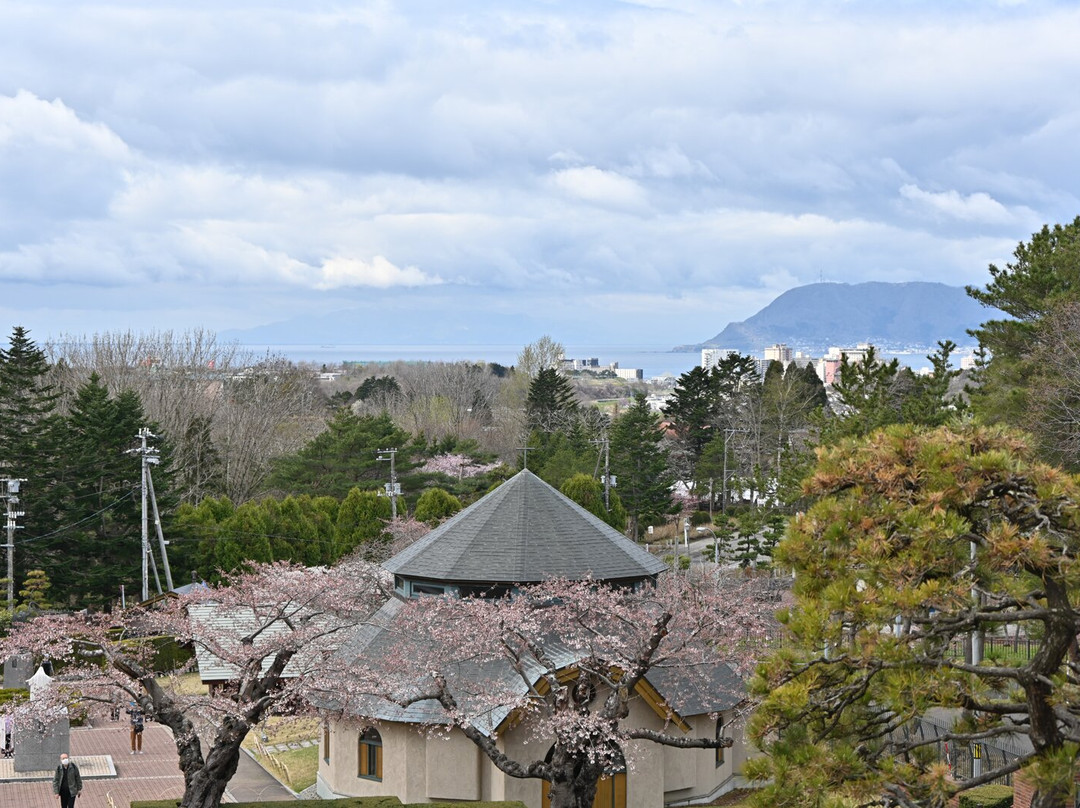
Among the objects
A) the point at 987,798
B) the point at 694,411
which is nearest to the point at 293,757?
the point at 987,798

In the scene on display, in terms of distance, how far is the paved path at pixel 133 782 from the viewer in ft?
81.0

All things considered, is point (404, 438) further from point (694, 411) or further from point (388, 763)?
point (388, 763)

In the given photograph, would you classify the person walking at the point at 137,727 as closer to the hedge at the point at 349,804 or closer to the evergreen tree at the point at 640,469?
the hedge at the point at 349,804

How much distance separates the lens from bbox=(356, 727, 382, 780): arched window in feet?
78.3

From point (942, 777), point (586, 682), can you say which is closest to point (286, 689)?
point (586, 682)

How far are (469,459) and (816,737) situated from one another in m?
61.4

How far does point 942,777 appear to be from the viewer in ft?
32.5

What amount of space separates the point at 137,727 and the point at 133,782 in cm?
219

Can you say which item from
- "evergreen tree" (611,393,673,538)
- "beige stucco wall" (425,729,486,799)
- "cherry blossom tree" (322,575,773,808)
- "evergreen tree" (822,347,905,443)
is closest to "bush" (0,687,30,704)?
"cherry blossom tree" (322,575,773,808)

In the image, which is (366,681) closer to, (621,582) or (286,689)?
(286,689)

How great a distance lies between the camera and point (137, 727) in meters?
28.5

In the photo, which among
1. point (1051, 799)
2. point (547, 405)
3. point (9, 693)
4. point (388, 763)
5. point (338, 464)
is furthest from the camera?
point (547, 405)

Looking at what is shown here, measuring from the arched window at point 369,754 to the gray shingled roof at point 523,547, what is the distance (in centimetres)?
355

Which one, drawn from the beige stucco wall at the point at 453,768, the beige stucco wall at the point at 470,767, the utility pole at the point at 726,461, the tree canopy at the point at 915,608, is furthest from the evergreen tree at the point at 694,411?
the tree canopy at the point at 915,608
